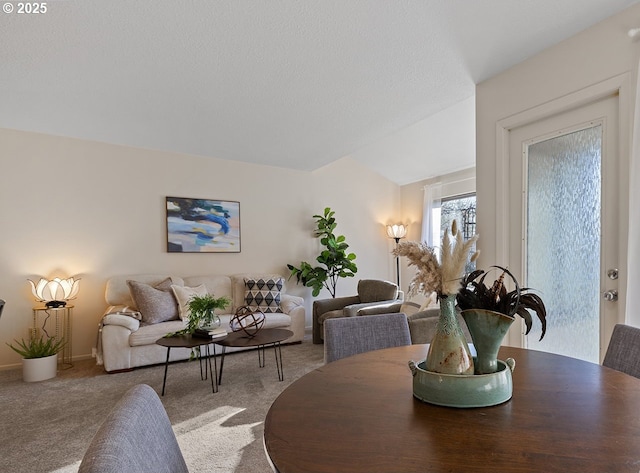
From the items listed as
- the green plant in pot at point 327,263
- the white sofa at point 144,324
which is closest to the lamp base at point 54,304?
the white sofa at point 144,324

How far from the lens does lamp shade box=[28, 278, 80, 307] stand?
345 centimetres

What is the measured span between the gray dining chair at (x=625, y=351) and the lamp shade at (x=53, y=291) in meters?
4.27

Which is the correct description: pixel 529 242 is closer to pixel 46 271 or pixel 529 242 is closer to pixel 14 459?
pixel 14 459

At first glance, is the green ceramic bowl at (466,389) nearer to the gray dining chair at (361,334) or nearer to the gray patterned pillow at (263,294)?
the gray dining chair at (361,334)

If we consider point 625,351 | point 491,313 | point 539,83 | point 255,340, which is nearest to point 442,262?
point 491,313

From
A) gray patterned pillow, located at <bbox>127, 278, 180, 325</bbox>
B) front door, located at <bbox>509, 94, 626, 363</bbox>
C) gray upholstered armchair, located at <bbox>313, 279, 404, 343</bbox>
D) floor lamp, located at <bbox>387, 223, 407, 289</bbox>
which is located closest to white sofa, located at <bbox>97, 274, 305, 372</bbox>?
gray patterned pillow, located at <bbox>127, 278, 180, 325</bbox>

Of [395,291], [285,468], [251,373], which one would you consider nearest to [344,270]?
[395,291]

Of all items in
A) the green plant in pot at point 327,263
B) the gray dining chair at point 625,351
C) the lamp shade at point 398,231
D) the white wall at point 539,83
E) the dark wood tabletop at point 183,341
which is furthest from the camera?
the lamp shade at point 398,231

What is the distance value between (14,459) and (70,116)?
2.83m

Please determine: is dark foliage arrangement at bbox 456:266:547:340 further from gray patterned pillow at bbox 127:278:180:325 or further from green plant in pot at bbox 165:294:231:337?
gray patterned pillow at bbox 127:278:180:325

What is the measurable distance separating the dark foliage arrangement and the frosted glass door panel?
1.46 metres

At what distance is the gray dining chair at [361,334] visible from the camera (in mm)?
1671

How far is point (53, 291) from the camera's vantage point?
349cm

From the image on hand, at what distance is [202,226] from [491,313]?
4182 mm
